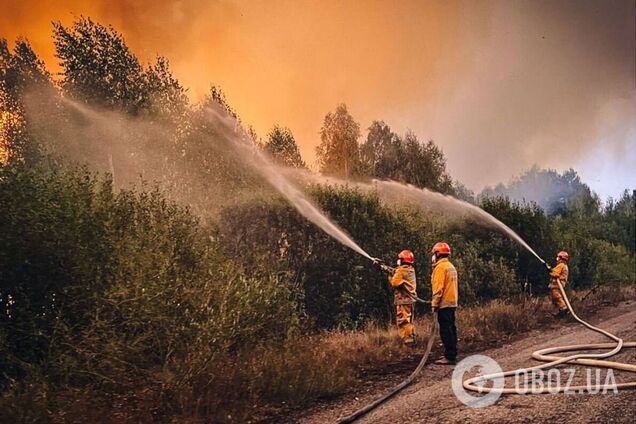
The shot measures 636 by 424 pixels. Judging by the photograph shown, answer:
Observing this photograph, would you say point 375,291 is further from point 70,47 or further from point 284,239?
point 70,47

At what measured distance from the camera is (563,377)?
812 centimetres

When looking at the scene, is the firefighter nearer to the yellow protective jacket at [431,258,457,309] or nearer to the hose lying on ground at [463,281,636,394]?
the yellow protective jacket at [431,258,457,309]

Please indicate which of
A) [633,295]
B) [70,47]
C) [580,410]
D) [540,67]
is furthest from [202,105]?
[633,295]

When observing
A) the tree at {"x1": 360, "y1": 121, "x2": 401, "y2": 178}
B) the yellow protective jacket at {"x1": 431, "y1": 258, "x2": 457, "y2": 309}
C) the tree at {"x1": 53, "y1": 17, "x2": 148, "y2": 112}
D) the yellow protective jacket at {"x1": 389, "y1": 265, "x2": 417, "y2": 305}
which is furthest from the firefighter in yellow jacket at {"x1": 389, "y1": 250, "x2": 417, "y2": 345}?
the tree at {"x1": 360, "y1": 121, "x2": 401, "y2": 178}

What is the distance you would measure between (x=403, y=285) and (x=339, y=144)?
15.9 meters

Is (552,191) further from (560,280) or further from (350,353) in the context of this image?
(350,353)

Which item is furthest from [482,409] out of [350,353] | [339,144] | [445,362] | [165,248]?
[339,144]

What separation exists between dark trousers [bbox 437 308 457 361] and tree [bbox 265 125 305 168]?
9.89 metres

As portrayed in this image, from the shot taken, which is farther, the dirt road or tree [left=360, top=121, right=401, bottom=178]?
tree [left=360, top=121, right=401, bottom=178]

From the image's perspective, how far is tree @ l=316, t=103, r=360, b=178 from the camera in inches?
961

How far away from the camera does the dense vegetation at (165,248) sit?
6.52 meters

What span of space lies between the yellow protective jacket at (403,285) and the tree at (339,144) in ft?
41.2

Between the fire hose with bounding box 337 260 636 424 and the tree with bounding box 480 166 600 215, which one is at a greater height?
the tree with bounding box 480 166 600 215

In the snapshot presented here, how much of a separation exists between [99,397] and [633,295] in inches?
870
